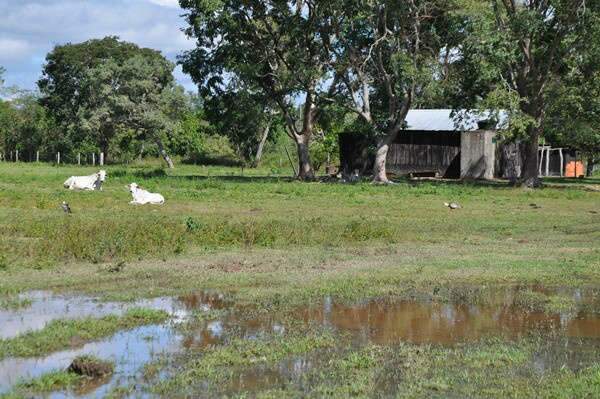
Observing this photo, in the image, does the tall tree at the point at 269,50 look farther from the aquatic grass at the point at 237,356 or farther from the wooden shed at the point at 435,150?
the aquatic grass at the point at 237,356

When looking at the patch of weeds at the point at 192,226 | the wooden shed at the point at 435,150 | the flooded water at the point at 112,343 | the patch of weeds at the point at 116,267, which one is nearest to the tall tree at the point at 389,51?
the wooden shed at the point at 435,150

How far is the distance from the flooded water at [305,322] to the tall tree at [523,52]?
23.3m

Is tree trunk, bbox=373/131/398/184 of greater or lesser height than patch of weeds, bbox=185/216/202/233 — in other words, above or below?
above

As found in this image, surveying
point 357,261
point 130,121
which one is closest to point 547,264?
point 357,261

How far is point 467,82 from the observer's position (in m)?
40.7

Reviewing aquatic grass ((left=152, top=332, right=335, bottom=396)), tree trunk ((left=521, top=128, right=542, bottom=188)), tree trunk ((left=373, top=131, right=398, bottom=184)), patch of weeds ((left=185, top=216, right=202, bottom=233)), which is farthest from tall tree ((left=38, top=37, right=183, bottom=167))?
aquatic grass ((left=152, top=332, right=335, bottom=396))

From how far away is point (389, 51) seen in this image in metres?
41.0

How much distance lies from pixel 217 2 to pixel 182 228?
22855 millimetres

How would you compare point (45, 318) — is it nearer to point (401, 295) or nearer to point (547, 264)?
point (401, 295)

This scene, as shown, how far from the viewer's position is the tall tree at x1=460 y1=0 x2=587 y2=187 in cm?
3488

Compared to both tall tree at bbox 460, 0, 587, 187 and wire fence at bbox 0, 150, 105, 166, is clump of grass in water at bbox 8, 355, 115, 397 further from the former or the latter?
wire fence at bbox 0, 150, 105, 166

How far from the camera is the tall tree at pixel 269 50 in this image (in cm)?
3994

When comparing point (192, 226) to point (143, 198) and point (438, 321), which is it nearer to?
point (143, 198)

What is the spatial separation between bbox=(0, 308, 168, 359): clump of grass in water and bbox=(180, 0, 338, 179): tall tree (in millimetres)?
29293
